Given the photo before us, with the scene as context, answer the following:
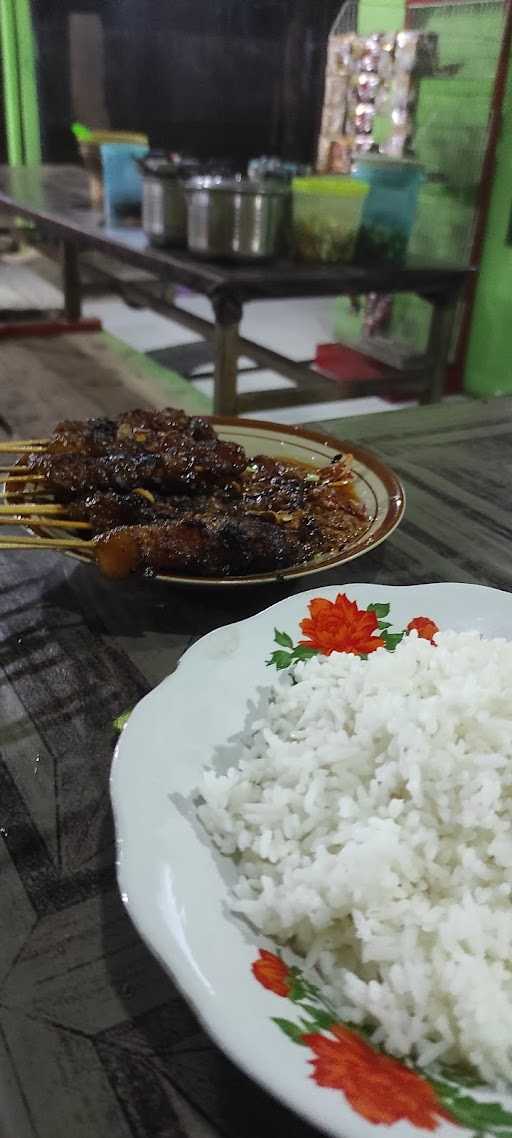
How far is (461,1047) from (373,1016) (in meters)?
0.06

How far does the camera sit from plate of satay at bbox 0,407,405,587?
40.2 inches

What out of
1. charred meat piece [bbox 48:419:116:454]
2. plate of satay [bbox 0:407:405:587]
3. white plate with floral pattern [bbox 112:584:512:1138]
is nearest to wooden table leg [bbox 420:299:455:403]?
plate of satay [bbox 0:407:405:587]

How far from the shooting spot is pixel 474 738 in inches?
28.0

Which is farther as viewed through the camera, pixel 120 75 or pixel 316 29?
pixel 120 75

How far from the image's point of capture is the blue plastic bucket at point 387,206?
Result: 2.98m

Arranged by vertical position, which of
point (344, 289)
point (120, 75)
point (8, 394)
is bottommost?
point (8, 394)

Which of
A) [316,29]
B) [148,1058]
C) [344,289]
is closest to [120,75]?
[316,29]

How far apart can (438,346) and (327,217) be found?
90cm

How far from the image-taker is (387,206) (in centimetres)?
303

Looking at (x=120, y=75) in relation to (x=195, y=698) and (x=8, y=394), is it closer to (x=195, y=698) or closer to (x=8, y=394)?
(x=8, y=394)

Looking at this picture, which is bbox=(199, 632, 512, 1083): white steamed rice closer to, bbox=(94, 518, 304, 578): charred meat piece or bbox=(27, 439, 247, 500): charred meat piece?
bbox=(94, 518, 304, 578): charred meat piece

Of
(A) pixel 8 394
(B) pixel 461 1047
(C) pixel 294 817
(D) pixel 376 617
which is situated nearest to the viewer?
(B) pixel 461 1047

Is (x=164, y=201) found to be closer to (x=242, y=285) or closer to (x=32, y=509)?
(x=242, y=285)

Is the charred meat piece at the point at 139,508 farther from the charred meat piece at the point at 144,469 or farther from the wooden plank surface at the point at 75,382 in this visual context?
the wooden plank surface at the point at 75,382
